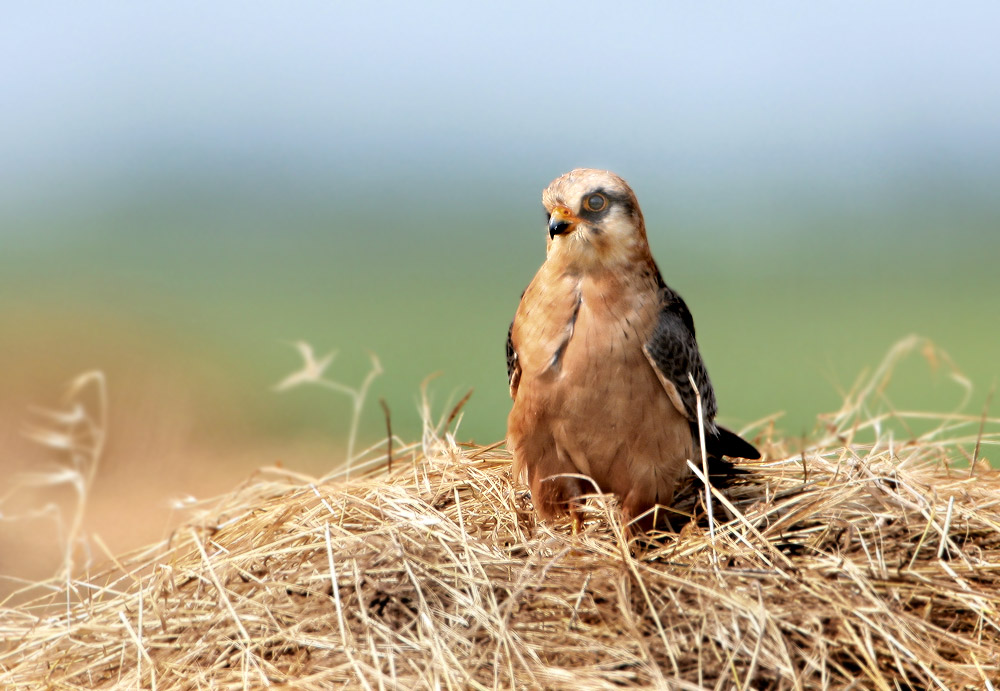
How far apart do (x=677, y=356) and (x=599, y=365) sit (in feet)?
1.17

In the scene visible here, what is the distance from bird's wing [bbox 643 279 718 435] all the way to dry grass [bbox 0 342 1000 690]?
0.51 meters

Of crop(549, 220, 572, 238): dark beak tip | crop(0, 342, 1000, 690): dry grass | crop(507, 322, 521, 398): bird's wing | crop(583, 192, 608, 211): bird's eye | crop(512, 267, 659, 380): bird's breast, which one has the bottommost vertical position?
crop(0, 342, 1000, 690): dry grass

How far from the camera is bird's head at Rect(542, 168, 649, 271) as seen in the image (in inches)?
148

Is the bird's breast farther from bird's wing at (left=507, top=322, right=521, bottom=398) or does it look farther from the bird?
bird's wing at (left=507, top=322, right=521, bottom=398)

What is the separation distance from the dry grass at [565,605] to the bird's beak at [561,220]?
1.17 metres

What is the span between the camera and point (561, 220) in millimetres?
3775

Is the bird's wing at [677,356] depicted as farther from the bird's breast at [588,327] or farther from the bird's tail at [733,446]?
the bird's tail at [733,446]

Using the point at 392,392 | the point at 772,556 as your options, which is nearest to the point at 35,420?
the point at 392,392

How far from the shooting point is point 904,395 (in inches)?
661

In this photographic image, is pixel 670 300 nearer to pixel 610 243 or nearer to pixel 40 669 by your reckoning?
pixel 610 243

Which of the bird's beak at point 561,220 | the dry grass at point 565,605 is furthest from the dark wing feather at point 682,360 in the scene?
the bird's beak at point 561,220

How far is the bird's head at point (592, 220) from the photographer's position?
3771 mm

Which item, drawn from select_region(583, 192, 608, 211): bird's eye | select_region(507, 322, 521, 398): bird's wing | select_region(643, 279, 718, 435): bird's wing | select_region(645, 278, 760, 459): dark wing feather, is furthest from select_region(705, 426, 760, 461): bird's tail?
select_region(583, 192, 608, 211): bird's eye

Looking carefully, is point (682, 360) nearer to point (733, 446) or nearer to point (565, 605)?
point (733, 446)
